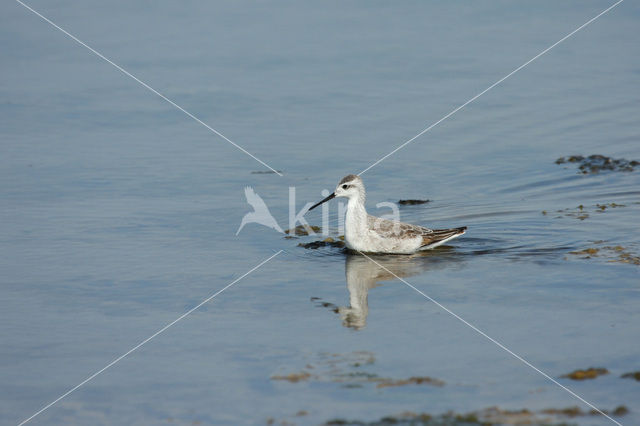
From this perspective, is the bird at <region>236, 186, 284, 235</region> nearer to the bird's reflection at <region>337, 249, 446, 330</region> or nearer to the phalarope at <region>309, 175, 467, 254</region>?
the phalarope at <region>309, 175, 467, 254</region>

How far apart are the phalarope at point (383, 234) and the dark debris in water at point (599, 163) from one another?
3842 millimetres

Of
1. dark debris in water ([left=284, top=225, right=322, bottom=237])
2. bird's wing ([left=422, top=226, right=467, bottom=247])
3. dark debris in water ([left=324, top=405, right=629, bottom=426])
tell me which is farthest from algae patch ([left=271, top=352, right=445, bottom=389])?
dark debris in water ([left=284, top=225, right=322, bottom=237])

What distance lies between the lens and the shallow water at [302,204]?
838 cm

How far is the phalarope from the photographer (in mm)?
12859

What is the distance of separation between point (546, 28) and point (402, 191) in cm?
968

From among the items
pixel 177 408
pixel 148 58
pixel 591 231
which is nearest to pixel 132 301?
pixel 177 408

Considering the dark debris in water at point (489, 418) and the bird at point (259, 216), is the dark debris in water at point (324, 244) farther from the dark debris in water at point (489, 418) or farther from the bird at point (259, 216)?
the dark debris in water at point (489, 418)

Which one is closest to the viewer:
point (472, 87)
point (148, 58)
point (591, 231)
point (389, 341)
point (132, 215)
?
point (389, 341)

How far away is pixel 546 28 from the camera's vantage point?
22.3 meters

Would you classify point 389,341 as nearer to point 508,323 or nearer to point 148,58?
point 508,323

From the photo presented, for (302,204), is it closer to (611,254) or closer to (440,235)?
(440,235)

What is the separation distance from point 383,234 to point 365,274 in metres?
1.36

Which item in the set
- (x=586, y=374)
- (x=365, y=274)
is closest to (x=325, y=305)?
(x=365, y=274)

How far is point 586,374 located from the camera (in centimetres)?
809
